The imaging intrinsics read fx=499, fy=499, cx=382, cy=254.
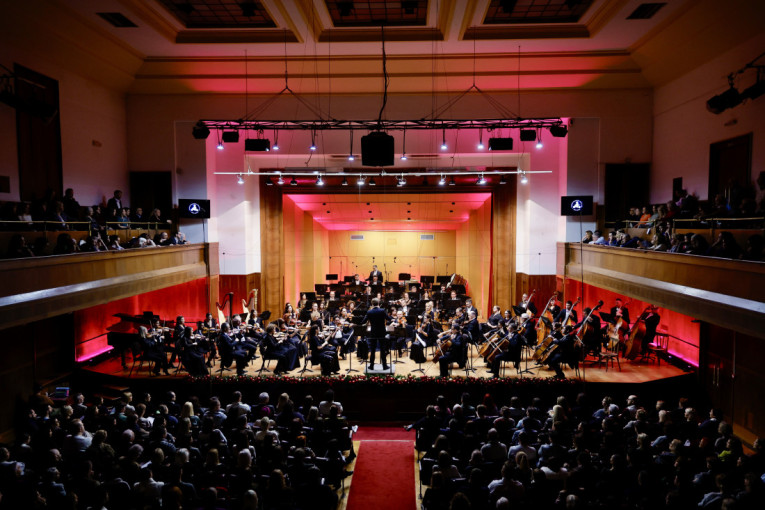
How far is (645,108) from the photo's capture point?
14.2 meters

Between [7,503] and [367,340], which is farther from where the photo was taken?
[367,340]

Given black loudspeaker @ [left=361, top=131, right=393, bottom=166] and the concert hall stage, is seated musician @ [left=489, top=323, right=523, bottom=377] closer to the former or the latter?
the concert hall stage

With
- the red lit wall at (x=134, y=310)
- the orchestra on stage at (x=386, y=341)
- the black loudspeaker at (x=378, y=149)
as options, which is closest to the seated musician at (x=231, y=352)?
the orchestra on stage at (x=386, y=341)

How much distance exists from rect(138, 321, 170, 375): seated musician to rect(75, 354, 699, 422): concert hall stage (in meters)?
0.31

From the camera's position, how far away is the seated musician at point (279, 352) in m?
10.8

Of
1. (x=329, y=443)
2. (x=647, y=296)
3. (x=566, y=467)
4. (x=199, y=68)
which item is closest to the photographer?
(x=566, y=467)

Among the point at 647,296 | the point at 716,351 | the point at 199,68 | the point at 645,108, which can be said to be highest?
the point at 199,68

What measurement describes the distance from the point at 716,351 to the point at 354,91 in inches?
439

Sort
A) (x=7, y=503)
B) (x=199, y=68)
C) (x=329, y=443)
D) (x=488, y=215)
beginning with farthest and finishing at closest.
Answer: (x=488, y=215)
(x=199, y=68)
(x=329, y=443)
(x=7, y=503)

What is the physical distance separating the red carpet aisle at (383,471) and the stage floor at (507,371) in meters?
1.45

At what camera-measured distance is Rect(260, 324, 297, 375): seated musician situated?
10.8 meters

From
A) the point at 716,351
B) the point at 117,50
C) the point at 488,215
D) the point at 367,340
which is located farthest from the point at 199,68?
the point at 716,351

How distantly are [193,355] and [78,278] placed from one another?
108 inches

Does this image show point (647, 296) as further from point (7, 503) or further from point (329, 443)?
point (7, 503)
